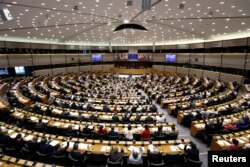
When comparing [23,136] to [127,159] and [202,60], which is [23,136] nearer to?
[127,159]

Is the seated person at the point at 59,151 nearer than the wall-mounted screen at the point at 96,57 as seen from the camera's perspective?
Yes

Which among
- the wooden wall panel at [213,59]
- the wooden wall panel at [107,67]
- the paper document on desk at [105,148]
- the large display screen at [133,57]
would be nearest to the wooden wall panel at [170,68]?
the large display screen at [133,57]

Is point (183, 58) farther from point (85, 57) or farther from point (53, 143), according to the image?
point (53, 143)

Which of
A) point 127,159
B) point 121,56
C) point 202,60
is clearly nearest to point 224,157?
point 127,159

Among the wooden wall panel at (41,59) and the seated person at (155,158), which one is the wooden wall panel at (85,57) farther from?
the seated person at (155,158)

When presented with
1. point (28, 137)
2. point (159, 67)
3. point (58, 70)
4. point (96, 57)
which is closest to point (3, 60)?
point (58, 70)

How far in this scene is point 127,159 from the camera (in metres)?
7.69

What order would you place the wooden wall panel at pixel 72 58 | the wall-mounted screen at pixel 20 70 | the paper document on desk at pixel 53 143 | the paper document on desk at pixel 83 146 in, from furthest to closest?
the wooden wall panel at pixel 72 58
the wall-mounted screen at pixel 20 70
the paper document on desk at pixel 53 143
the paper document on desk at pixel 83 146

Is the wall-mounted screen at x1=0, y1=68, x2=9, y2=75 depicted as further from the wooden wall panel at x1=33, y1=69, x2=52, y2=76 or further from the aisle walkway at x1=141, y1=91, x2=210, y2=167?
the aisle walkway at x1=141, y1=91, x2=210, y2=167

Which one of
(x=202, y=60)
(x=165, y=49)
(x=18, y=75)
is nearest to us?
(x=18, y=75)

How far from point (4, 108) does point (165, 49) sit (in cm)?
3738

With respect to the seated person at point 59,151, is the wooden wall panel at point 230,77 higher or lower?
higher

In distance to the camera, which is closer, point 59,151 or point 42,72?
point 59,151

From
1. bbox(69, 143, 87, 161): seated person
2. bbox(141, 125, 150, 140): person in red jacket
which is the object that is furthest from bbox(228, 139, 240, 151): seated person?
bbox(69, 143, 87, 161): seated person
